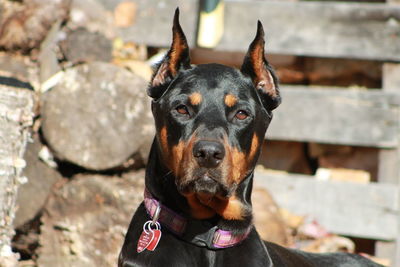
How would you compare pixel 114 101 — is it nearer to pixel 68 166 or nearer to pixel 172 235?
pixel 68 166

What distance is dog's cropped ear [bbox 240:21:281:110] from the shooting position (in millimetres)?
3859

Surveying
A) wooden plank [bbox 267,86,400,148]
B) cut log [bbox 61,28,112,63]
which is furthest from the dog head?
wooden plank [bbox 267,86,400,148]

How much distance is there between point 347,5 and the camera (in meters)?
6.84

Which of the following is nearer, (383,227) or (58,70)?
(58,70)

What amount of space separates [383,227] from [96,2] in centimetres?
324

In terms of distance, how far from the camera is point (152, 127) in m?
5.69

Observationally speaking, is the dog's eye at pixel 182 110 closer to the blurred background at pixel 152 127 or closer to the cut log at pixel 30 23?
the blurred background at pixel 152 127

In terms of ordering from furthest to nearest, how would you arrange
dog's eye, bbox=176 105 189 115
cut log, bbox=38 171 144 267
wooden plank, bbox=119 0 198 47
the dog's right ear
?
wooden plank, bbox=119 0 198 47 < cut log, bbox=38 171 144 267 < the dog's right ear < dog's eye, bbox=176 105 189 115

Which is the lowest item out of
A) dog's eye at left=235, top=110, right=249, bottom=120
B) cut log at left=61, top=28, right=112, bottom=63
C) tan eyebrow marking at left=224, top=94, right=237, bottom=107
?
cut log at left=61, top=28, right=112, bottom=63

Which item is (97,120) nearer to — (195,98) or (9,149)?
(9,149)

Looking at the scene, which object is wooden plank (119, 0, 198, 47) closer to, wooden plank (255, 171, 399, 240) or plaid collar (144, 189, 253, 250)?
wooden plank (255, 171, 399, 240)

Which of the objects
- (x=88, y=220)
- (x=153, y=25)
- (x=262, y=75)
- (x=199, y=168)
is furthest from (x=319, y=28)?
(x=199, y=168)

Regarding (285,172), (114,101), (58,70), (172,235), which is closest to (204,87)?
(172,235)

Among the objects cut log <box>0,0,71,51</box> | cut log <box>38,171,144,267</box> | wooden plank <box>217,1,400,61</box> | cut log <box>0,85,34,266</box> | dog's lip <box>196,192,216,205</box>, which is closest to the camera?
dog's lip <box>196,192,216,205</box>
